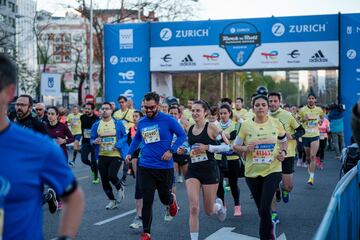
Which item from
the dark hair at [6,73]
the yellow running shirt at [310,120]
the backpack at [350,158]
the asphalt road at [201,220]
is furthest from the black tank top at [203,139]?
the yellow running shirt at [310,120]

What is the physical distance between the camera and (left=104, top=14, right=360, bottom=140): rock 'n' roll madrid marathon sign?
21.8 meters

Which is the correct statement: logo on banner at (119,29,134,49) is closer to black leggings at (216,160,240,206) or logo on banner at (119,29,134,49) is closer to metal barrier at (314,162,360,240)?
black leggings at (216,160,240,206)

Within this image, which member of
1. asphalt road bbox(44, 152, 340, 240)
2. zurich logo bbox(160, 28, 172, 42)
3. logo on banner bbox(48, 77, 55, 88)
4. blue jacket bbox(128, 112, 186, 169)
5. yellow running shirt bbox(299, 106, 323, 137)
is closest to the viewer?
blue jacket bbox(128, 112, 186, 169)

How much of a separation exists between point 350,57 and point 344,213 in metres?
16.8

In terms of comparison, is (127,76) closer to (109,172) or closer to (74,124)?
(74,124)

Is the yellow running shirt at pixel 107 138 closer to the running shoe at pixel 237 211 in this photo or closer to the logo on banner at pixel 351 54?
→ the running shoe at pixel 237 211

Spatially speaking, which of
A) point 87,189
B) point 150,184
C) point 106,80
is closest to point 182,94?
point 106,80

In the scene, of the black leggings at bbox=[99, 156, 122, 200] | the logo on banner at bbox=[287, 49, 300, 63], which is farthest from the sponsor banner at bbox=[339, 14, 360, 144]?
the black leggings at bbox=[99, 156, 122, 200]

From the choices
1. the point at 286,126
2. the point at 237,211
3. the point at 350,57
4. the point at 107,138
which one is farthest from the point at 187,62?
the point at 237,211

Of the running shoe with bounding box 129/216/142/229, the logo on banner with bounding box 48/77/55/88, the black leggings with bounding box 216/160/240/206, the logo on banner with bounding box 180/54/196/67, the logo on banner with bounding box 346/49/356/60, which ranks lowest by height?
the running shoe with bounding box 129/216/142/229

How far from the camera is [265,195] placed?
7.33 meters

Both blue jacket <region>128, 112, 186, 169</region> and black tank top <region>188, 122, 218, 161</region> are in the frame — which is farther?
blue jacket <region>128, 112, 186, 169</region>

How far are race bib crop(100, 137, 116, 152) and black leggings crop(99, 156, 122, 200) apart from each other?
5.5 inches

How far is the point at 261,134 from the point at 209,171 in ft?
2.55
